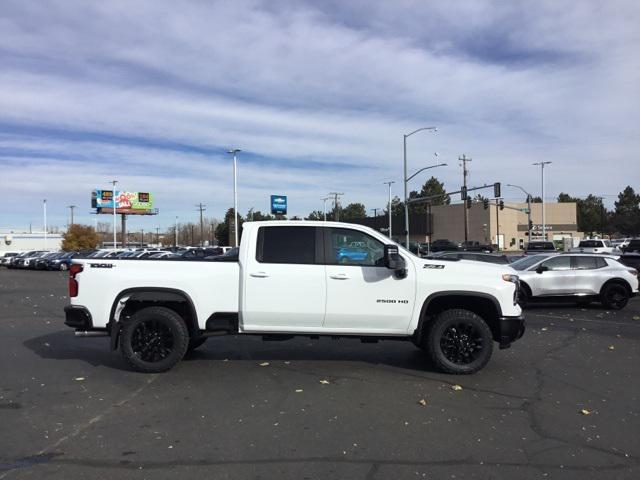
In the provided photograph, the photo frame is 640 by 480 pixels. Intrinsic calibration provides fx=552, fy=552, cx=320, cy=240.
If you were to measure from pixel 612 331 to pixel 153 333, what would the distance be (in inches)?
349

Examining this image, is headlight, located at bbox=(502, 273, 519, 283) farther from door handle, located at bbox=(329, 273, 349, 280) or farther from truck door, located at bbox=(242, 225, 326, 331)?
truck door, located at bbox=(242, 225, 326, 331)

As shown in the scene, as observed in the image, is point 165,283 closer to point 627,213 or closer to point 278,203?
point 278,203

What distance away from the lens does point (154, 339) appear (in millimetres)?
7363

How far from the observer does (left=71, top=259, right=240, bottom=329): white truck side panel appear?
23.6 feet

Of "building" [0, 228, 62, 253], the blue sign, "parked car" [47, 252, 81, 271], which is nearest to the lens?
"parked car" [47, 252, 81, 271]

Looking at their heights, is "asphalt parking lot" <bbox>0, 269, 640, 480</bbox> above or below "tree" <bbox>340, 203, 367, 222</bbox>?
below

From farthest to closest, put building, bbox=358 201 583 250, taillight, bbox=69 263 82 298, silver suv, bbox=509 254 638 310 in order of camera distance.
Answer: building, bbox=358 201 583 250
silver suv, bbox=509 254 638 310
taillight, bbox=69 263 82 298

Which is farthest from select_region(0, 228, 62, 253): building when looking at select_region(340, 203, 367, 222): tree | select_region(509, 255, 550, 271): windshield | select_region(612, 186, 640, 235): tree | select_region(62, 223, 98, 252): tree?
select_region(509, 255, 550, 271): windshield

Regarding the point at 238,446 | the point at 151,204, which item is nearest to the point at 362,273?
the point at 238,446

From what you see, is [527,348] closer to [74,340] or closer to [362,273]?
[362,273]

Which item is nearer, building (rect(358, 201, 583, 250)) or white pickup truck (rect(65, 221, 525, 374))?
white pickup truck (rect(65, 221, 525, 374))

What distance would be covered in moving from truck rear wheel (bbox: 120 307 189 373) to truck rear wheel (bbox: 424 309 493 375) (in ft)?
10.7

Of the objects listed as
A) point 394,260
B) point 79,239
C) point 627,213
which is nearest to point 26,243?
point 79,239

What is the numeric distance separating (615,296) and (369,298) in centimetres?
1069
